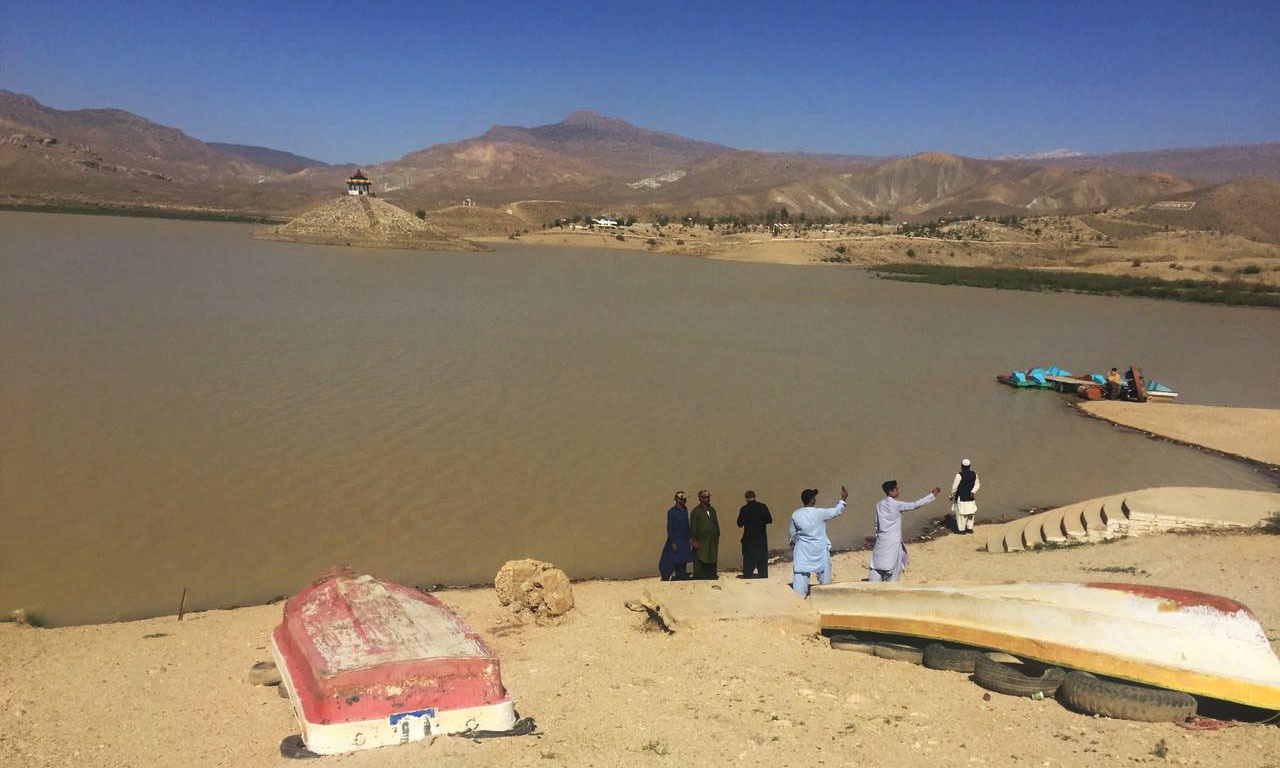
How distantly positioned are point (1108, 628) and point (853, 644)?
Answer: 2.16 metres

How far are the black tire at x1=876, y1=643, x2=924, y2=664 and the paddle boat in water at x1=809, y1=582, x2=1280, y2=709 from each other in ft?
0.55

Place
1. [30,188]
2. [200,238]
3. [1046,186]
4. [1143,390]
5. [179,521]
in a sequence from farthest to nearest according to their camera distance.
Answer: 1. [1046,186]
2. [30,188]
3. [200,238]
4. [1143,390]
5. [179,521]

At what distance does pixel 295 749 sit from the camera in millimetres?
5488

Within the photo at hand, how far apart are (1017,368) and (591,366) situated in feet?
50.7

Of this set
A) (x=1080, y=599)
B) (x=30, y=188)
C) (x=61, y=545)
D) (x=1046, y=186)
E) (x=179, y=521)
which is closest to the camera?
(x=1080, y=599)

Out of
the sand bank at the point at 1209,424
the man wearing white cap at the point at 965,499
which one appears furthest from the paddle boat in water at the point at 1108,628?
the sand bank at the point at 1209,424

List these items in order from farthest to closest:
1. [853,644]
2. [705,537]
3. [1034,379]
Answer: [1034,379] < [705,537] < [853,644]

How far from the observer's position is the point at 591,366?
23453mm

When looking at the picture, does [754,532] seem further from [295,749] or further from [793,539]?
[295,749]

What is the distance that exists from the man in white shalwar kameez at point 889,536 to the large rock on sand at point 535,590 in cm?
350

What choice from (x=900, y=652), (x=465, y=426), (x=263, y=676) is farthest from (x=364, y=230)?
(x=900, y=652)

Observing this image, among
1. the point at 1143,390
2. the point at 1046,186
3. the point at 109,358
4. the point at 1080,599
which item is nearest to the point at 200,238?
the point at 109,358

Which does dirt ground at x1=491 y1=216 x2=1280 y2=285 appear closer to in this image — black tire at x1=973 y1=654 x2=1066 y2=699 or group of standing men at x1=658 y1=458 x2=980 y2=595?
group of standing men at x1=658 y1=458 x2=980 y2=595

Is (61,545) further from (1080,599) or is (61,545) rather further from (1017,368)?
(1017,368)
